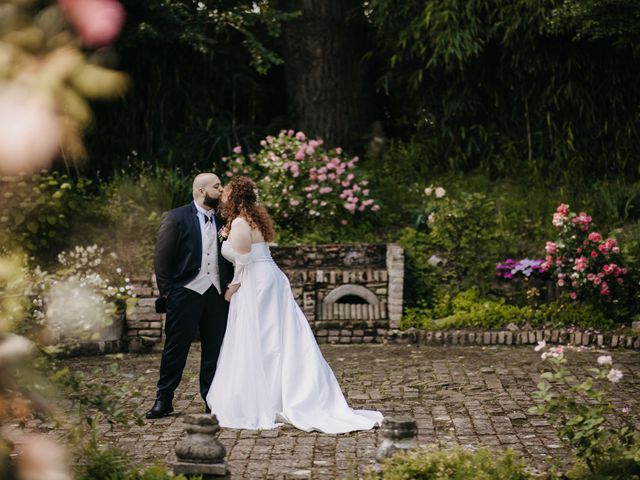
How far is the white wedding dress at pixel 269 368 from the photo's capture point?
272 inches

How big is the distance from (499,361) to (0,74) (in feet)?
27.8

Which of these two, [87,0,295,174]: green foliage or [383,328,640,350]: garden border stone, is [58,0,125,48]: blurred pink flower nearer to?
[383,328,640,350]: garden border stone

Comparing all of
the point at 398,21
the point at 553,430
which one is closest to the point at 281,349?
the point at 553,430

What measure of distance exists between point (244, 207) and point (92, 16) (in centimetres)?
561

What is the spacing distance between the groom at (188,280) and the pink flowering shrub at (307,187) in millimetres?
5018

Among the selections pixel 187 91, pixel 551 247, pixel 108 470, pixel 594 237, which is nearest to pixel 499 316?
pixel 551 247

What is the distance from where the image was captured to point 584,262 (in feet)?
35.2

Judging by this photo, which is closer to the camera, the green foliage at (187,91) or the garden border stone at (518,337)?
the garden border stone at (518,337)

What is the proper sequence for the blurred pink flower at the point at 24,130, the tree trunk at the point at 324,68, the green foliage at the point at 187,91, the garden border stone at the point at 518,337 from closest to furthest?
the blurred pink flower at the point at 24,130
the garden border stone at the point at 518,337
the green foliage at the point at 187,91
the tree trunk at the point at 324,68

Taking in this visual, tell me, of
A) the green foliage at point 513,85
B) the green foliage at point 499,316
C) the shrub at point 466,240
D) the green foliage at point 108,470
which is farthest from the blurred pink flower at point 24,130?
the green foliage at point 513,85

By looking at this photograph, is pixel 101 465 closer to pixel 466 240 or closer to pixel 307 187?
pixel 466 240

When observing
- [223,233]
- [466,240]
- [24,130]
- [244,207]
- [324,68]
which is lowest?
[466,240]

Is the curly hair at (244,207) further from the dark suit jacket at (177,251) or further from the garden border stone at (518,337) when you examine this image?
the garden border stone at (518,337)

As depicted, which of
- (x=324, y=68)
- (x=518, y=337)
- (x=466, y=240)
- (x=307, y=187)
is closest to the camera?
(x=518, y=337)
